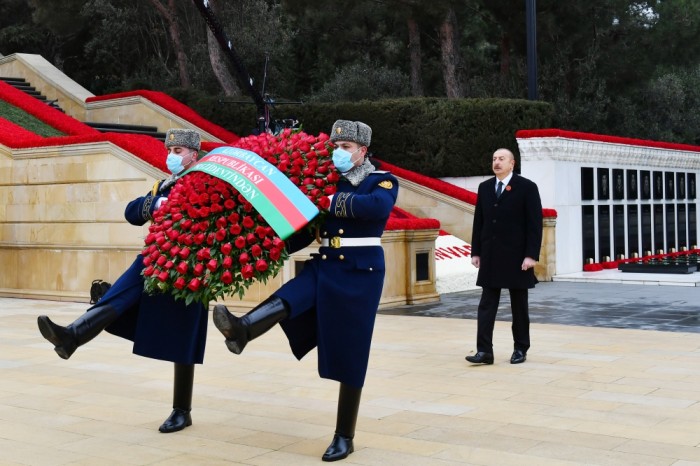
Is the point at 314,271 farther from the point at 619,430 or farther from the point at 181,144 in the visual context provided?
the point at 619,430

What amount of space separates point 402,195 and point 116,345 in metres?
10.2

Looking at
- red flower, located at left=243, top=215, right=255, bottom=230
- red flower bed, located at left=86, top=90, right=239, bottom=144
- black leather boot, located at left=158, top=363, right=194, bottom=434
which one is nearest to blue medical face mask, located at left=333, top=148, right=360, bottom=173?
red flower, located at left=243, top=215, right=255, bottom=230

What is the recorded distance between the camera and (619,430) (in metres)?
5.89

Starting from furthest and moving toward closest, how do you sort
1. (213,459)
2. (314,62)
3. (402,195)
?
(314,62), (402,195), (213,459)

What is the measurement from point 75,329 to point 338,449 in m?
1.61

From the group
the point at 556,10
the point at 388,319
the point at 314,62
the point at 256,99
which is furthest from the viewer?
the point at 314,62

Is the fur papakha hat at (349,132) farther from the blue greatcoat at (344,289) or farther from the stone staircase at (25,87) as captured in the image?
the stone staircase at (25,87)

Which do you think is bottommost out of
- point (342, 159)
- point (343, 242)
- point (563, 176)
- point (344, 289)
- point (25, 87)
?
point (344, 289)

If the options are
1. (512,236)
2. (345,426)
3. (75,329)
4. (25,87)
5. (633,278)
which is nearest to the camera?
(345,426)

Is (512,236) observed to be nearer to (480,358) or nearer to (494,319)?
(494,319)

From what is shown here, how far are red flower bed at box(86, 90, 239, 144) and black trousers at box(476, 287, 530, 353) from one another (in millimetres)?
14640

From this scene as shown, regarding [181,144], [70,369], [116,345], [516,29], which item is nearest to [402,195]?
[516,29]

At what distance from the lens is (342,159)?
5.54 metres

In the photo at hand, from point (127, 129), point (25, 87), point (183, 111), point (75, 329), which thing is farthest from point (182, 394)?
point (25, 87)
